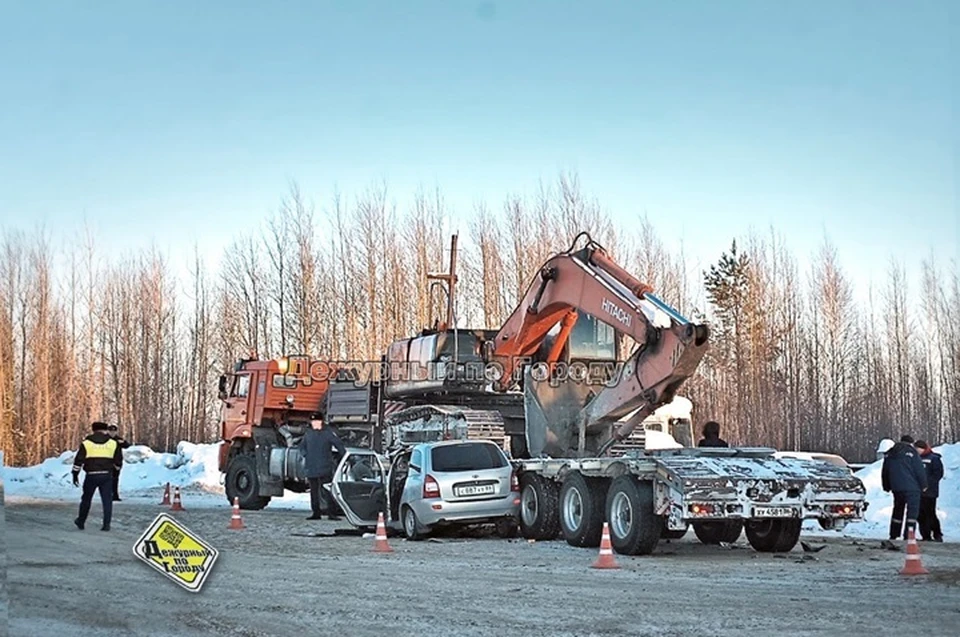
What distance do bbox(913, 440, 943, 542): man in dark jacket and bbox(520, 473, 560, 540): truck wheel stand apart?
6221 mm

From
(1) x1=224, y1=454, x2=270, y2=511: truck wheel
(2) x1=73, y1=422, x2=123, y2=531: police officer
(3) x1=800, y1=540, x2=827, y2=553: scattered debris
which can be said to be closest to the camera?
(3) x1=800, y1=540, x2=827, y2=553: scattered debris

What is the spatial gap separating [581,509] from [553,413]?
13.4 feet

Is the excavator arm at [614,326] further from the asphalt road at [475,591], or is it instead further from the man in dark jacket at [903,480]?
the man in dark jacket at [903,480]

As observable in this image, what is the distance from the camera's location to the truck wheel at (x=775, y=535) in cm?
1677

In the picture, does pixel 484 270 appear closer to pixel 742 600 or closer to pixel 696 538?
pixel 696 538

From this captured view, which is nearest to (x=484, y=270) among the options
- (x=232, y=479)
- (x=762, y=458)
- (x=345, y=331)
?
(x=345, y=331)

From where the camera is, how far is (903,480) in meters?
18.7

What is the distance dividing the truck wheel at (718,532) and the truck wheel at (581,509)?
85.5 inches

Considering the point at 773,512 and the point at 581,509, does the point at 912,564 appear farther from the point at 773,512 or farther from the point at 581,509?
the point at 581,509

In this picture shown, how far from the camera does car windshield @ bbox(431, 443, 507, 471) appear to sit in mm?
18516

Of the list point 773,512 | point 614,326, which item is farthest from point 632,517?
point 614,326

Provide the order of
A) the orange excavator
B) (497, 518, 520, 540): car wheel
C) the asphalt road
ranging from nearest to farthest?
the asphalt road
the orange excavator
(497, 518, 520, 540): car wheel

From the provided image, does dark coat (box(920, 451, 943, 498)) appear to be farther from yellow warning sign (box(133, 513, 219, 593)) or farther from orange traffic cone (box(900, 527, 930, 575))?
yellow warning sign (box(133, 513, 219, 593))

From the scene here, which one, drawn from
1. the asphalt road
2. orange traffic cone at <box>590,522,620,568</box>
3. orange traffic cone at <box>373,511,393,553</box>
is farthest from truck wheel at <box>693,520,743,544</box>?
orange traffic cone at <box>373,511,393,553</box>
